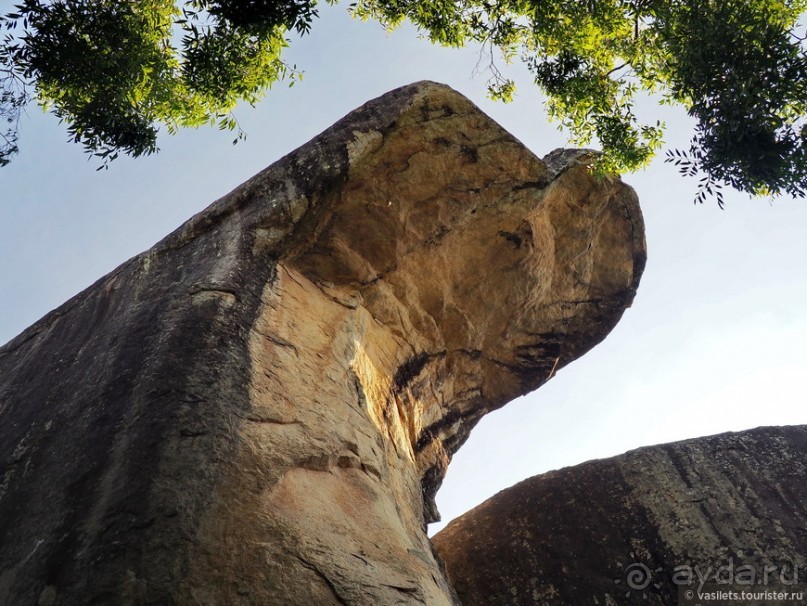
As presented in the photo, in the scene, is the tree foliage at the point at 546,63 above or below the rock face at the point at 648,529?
above

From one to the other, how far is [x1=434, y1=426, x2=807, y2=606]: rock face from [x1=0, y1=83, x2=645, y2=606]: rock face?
1.28 metres

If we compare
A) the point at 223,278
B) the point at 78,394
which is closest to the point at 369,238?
the point at 223,278

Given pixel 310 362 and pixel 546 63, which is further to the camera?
pixel 546 63

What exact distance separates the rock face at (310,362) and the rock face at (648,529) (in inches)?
50.5

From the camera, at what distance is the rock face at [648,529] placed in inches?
404

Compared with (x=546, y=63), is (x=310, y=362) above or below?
below

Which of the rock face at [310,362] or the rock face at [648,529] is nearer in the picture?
the rock face at [310,362]

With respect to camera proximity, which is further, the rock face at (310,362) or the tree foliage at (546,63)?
the tree foliage at (546,63)

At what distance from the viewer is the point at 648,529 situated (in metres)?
11.0

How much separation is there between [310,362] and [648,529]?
232 inches

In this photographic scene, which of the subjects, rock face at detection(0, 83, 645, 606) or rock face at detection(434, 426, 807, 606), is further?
rock face at detection(434, 426, 807, 606)

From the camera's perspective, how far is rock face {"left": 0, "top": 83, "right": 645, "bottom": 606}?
577cm

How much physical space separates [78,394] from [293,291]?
2815mm

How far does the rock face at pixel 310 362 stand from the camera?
18.9 feet
